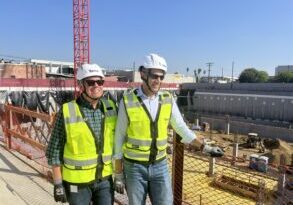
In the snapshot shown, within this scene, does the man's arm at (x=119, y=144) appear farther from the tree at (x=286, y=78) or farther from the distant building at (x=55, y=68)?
the tree at (x=286, y=78)

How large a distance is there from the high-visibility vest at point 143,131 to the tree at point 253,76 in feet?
240

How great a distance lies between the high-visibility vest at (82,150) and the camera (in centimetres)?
270

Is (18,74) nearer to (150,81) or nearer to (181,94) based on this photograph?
(181,94)

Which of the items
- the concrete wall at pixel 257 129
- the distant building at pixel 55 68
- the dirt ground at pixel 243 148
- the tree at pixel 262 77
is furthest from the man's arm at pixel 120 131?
the tree at pixel 262 77

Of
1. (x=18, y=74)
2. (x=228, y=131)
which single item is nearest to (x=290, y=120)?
(x=228, y=131)

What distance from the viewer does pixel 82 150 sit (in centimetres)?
273

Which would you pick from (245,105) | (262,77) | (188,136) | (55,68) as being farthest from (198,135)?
(262,77)

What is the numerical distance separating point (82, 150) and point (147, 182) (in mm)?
646

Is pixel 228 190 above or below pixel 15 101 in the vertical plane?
below

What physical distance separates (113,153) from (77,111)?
1.67ft

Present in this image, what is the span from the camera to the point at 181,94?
168 ft

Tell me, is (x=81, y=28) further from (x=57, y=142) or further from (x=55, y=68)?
(x=57, y=142)

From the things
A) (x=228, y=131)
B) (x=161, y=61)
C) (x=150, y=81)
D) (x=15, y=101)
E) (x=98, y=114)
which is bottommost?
(x=228, y=131)

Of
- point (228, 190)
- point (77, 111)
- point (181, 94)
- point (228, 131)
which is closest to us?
point (77, 111)
